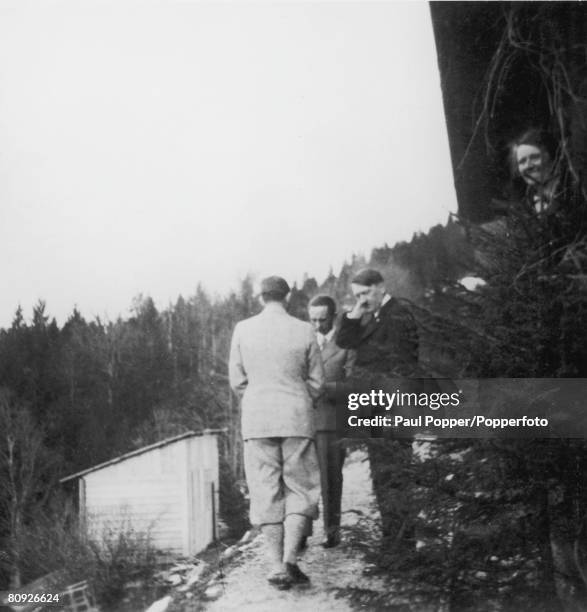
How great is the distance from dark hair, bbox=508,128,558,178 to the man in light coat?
3.38 feet

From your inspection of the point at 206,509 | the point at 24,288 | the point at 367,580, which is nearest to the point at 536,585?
the point at 367,580

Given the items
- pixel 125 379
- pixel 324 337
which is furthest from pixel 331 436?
pixel 125 379

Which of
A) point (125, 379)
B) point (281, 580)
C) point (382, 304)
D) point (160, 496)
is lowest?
point (281, 580)

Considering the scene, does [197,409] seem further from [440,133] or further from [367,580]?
[440,133]

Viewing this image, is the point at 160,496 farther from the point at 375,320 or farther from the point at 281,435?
the point at 375,320

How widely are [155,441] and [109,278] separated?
69cm

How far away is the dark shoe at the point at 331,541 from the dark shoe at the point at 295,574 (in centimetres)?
13

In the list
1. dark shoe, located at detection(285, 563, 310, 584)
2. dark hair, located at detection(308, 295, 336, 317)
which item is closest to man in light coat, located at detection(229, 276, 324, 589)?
dark shoe, located at detection(285, 563, 310, 584)

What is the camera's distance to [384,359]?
2578mm

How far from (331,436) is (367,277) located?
0.63 m

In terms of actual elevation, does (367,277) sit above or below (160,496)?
above

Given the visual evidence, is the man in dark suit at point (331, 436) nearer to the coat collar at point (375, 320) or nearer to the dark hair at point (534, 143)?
the coat collar at point (375, 320)

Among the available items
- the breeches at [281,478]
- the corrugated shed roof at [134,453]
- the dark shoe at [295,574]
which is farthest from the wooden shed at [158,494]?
the dark shoe at [295,574]

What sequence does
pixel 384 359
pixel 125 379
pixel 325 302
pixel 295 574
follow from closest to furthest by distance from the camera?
pixel 384 359
pixel 295 574
pixel 325 302
pixel 125 379
